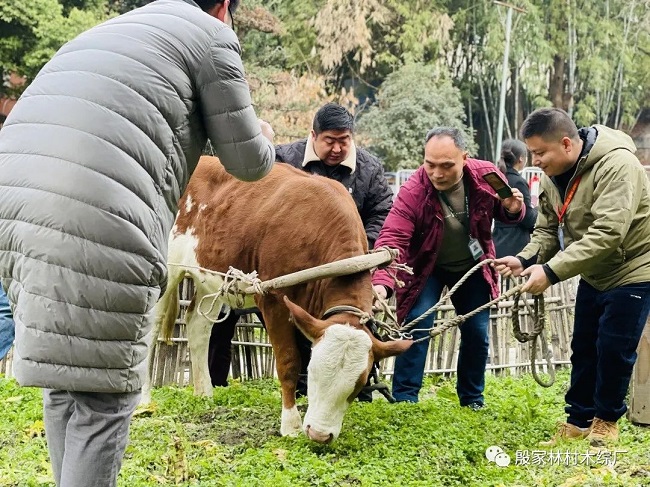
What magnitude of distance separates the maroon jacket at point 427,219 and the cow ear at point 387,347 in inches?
38.8

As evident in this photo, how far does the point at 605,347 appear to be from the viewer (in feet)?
17.8

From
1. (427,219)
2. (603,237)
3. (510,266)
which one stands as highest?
(427,219)

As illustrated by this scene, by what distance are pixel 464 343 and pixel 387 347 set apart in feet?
4.70

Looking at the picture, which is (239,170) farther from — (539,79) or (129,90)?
(539,79)

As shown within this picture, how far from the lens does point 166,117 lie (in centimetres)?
321

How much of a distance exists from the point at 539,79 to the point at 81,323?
32231 millimetres

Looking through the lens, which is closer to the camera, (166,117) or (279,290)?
(166,117)

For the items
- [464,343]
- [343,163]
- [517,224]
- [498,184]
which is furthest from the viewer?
[517,224]

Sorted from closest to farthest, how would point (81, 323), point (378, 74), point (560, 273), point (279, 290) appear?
1. point (81, 323)
2. point (560, 273)
3. point (279, 290)
4. point (378, 74)

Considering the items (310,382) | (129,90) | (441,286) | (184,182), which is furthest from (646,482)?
(129,90)

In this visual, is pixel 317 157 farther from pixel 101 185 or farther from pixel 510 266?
pixel 101 185

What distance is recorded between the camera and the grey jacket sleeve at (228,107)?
3301 mm

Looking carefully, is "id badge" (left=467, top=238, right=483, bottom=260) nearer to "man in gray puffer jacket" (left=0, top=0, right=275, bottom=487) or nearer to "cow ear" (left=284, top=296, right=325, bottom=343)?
"cow ear" (left=284, top=296, right=325, bottom=343)

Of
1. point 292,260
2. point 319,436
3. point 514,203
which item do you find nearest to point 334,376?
point 319,436
